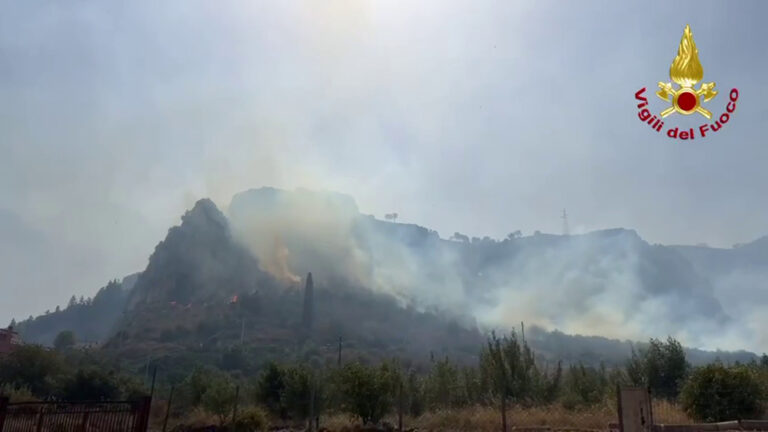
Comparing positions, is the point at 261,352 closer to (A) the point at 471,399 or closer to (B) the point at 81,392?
(B) the point at 81,392

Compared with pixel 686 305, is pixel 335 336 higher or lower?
lower

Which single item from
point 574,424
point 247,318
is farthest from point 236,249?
point 574,424

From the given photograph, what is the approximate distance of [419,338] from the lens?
135 meters

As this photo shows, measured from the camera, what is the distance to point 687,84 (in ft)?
40.1

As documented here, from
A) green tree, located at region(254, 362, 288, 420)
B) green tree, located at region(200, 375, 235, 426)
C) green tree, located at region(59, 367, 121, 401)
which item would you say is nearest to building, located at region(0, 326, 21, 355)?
green tree, located at region(59, 367, 121, 401)

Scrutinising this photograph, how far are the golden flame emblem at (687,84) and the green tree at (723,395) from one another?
484 inches

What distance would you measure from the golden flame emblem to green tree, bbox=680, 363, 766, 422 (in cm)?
1231

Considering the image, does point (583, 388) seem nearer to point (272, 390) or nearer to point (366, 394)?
point (366, 394)

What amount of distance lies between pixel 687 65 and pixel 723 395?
1316 cm

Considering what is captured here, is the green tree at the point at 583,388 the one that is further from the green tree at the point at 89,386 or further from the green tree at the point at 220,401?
the green tree at the point at 89,386

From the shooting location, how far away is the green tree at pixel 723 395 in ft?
63.4

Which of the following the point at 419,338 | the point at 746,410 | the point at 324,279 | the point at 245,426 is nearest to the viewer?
the point at 746,410

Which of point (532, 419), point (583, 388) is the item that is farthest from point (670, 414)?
point (583, 388)

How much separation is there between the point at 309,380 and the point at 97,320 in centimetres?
19759
